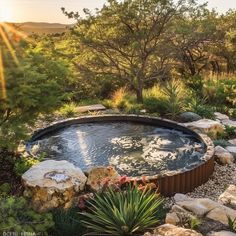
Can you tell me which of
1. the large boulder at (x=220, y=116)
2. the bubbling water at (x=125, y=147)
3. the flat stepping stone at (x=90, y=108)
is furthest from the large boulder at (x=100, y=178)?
the flat stepping stone at (x=90, y=108)

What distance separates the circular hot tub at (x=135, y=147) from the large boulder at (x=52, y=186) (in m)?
1.19

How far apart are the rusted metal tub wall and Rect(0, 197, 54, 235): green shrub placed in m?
2.02

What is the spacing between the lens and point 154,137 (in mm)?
9094

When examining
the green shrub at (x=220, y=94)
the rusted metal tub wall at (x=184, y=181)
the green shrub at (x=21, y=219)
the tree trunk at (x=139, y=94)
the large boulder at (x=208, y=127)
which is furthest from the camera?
the green shrub at (x=220, y=94)

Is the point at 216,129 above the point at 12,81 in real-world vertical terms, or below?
below

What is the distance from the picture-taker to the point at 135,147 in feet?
27.5

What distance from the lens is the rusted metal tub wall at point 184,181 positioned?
6066 millimetres

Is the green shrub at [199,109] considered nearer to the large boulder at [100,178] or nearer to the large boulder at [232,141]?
the large boulder at [232,141]

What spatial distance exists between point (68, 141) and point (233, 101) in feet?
20.9

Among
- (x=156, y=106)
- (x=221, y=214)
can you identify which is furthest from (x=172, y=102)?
(x=221, y=214)

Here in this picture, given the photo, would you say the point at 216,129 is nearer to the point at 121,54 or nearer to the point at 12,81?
the point at 121,54

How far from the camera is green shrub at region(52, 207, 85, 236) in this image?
4637mm

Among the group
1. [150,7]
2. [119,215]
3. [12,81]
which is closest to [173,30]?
[150,7]

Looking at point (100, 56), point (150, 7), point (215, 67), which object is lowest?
point (215, 67)
